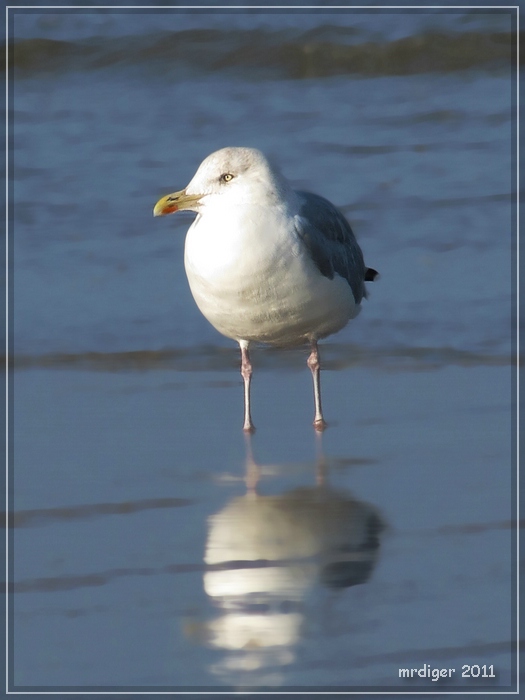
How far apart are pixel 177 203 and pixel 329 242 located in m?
0.66

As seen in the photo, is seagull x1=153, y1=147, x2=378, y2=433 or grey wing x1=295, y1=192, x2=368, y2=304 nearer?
seagull x1=153, y1=147, x2=378, y2=433

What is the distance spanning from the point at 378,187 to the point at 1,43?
5.46m

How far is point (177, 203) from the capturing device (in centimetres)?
541

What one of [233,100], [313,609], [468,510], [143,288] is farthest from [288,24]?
[313,609]

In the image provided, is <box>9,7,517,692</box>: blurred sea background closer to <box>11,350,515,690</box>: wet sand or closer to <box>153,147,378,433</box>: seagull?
<box>11,350,515,690</box>: wet sand

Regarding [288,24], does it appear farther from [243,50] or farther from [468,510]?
[468,510]

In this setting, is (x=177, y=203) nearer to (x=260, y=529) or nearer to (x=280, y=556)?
(x=260, y=529)

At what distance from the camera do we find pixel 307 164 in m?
9.55

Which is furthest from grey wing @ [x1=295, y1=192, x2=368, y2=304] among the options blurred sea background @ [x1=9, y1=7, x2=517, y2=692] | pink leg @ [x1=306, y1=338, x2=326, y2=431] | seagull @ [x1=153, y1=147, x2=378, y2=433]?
blurred sea background @ [x1=9, y1=7, x2=517, y2=692]

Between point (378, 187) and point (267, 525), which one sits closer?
point (267, 525)

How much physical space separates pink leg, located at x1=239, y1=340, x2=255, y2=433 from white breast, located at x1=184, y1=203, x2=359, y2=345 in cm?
23

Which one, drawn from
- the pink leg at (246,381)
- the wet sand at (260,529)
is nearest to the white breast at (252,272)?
the pink leg at (246,381)

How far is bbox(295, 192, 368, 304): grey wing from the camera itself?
5348mm

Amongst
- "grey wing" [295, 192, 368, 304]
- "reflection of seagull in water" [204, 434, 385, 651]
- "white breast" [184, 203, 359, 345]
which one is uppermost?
"grey wing" [295, 192, 368, 304]
